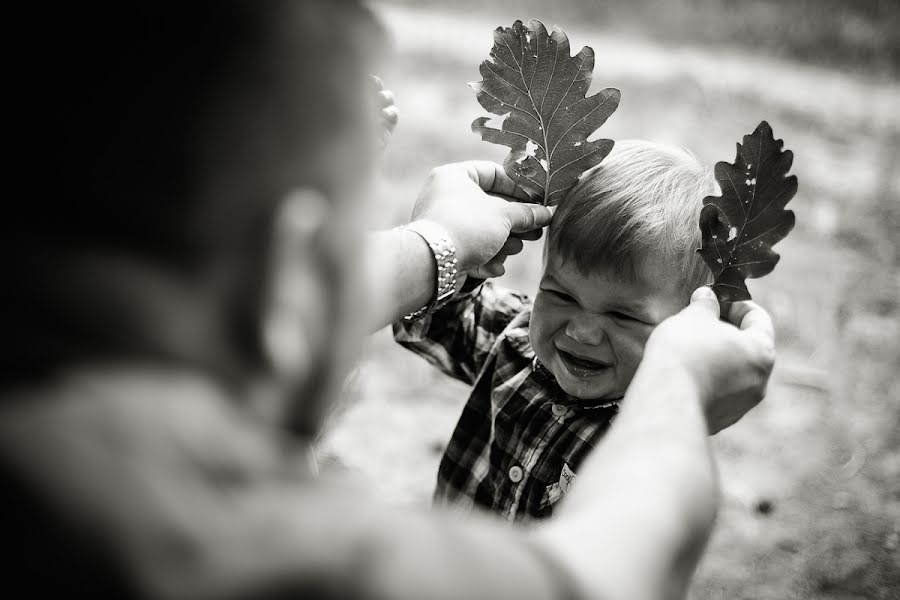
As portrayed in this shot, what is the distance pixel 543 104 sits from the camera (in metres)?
1.82

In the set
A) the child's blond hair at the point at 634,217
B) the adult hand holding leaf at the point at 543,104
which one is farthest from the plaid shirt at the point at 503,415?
the adult hand holding leaf at the point at 543,104

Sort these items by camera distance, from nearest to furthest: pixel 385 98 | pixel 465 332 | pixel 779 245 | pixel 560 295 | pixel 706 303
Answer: pixel 706 303, pixel 560 295, pixel 385 98, pixel 465 332, pixel 779 245

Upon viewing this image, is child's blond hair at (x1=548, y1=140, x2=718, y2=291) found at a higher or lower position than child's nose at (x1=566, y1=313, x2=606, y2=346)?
higher

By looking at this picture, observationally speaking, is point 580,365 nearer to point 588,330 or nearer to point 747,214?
point 588,330

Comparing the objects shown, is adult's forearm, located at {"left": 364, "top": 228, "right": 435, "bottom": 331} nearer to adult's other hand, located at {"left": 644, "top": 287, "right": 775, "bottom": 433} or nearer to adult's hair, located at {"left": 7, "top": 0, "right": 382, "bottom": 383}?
adult's other hand, located at {"left": 644, "top": 287, "right": 775, "bottom": 433}

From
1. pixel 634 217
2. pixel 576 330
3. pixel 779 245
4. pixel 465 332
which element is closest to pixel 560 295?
pixel 576 330

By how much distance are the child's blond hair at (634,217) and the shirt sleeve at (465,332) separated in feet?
1.08

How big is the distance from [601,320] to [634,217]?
0.80 ft

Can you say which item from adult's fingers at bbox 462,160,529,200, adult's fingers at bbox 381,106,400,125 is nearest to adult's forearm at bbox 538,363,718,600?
adult's fingers at bbox 462,160,529,200

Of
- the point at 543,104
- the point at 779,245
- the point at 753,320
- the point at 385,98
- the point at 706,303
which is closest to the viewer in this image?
the point at 706,303

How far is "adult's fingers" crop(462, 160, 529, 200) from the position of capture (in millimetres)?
1955

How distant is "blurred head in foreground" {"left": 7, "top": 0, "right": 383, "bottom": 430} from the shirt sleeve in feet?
4.42

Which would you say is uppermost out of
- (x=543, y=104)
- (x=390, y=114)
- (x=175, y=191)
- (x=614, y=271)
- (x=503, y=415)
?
(x=175, y=191)

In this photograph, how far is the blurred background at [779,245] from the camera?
3.30 meters
